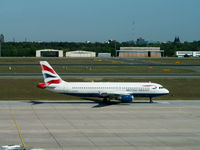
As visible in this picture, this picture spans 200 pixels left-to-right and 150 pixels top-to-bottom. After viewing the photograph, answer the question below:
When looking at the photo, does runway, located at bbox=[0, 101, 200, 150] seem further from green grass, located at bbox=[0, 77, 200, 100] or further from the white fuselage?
green grass, located at bbox=[0, 77, 200, 100]

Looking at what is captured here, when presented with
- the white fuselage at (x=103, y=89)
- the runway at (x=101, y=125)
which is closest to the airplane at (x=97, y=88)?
the white fuselage at (x=103, y=89)

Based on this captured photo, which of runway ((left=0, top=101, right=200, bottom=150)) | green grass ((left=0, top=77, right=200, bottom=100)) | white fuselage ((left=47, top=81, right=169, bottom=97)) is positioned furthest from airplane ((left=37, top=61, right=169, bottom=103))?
green grass ((left=0, top=77, right=200, bottom=100))

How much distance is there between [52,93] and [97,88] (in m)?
13.2

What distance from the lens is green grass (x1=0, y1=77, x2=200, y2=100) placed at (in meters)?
65.9

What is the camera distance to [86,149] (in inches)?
1234

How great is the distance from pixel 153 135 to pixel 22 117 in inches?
650

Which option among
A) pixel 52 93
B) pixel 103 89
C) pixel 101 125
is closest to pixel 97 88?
pixel 103 89

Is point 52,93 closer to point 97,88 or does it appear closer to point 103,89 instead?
point 97,88

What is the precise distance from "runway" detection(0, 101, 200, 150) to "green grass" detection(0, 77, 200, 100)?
684 cm

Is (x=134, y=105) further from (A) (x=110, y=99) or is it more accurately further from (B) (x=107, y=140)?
(B) (x=107, y=140)

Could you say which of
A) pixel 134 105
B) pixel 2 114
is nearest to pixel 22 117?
pixel 2 114

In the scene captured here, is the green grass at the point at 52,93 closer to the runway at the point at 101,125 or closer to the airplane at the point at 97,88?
the runway at the point at 101,125

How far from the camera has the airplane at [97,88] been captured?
188 ft

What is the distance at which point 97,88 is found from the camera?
58094mm
